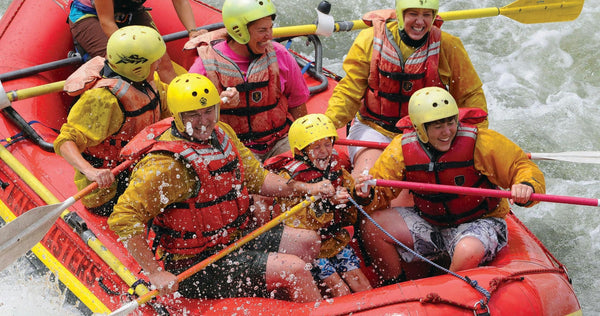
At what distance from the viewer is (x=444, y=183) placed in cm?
333

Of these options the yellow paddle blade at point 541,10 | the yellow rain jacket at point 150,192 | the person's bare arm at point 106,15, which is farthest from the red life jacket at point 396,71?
the person's bare arm at point 106,15

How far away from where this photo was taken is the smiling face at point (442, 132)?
10.5 ft

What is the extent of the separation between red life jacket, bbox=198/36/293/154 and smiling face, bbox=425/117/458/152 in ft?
2.94

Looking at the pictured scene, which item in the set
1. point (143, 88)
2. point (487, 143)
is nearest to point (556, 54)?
point (487, 143)

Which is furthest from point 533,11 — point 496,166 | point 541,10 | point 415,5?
point 496,166

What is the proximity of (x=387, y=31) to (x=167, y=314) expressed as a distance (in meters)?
1.74

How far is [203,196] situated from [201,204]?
4cm

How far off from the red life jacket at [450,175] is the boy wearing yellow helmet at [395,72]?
13.9 inches

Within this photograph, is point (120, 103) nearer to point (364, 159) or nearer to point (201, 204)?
point (201, 204)

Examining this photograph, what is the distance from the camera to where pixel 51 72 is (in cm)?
466

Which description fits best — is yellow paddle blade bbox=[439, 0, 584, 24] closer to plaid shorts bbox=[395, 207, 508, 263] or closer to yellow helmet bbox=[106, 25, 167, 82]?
plaid shorts bbox=[395, 207, 508, 263]

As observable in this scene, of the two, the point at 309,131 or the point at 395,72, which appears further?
the point at 395,72

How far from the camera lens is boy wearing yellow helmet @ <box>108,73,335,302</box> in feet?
9.83

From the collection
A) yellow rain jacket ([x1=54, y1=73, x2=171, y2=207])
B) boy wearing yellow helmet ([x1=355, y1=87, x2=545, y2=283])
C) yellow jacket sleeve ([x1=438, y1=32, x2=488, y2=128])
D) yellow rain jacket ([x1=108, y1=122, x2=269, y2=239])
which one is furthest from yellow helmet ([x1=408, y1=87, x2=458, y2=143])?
yellow rain jacket ([x1=54, y1=73, x2=171, y2=207])
